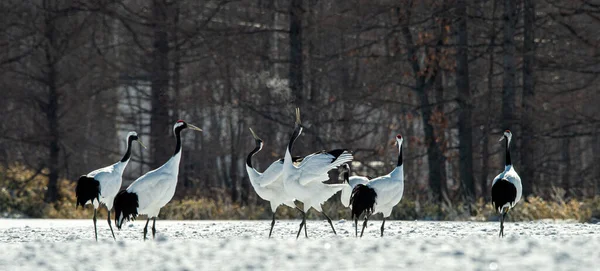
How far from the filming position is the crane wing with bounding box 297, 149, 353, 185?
1571cm

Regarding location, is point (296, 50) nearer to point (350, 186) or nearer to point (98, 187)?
point (350, 186)

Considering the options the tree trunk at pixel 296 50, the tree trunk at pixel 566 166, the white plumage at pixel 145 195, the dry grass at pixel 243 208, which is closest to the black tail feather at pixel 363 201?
the white plumage at pixel 145 195

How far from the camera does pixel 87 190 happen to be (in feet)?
52.7

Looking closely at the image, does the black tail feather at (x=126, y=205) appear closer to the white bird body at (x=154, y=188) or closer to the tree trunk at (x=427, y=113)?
the white bird body at (x=154, y=188)

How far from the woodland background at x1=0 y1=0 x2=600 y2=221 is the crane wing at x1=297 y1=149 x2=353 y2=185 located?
9971 millimetres

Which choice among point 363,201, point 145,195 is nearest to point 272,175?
point 363,201

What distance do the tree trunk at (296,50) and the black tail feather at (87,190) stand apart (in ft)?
42.9

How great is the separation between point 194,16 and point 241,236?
15689mm

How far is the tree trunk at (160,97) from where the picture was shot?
31578mm

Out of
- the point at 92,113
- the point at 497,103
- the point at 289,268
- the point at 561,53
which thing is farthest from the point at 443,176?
the point at 289,268

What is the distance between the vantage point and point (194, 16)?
31594 millimetres

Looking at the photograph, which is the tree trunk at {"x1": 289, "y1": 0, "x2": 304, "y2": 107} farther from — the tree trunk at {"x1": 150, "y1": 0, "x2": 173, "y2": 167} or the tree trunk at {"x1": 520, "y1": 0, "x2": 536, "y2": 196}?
the tree trunk at {"x1": 520, "y1": 0, "x2": 536, "y2": 196}

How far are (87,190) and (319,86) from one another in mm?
14645

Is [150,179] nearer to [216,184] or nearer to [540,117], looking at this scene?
[540,117]
